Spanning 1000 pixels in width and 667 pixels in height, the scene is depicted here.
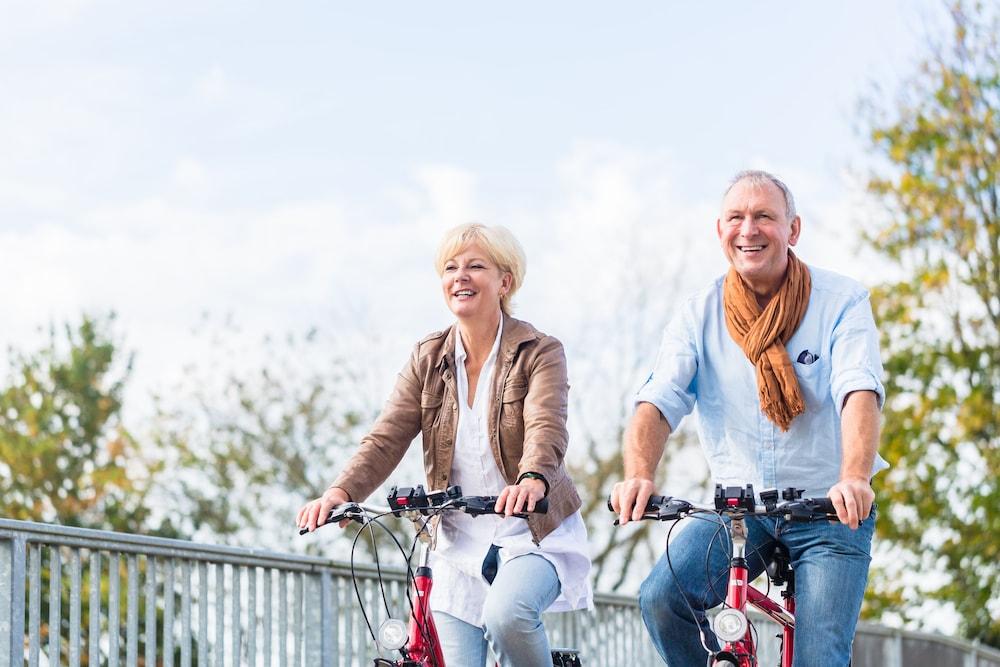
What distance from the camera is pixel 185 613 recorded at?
580cm

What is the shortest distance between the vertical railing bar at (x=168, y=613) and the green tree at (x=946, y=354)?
15.5 m

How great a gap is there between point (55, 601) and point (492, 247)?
193cm

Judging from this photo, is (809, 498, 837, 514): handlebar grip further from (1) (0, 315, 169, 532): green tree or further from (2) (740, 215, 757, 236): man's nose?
(1) (0, 315, 169, 532): green tree

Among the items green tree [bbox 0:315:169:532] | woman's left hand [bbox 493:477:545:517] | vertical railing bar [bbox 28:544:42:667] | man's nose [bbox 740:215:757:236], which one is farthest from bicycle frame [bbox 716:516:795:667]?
green tree [bbox 0:315:169:532]

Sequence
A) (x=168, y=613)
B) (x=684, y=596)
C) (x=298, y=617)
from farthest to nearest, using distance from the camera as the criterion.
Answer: (x=298, y=617), (x=168, y=613), (x=684, y=596)

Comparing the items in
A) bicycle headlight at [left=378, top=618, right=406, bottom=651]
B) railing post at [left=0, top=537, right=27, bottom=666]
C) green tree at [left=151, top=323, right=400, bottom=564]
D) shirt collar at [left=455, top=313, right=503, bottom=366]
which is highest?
green tree at [left=151, top=323, right=400, bottom=564]

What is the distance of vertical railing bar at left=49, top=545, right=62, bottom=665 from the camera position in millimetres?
4812

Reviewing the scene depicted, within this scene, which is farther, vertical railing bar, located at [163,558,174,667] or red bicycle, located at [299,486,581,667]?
vertical railing bar, located at [163,558,174,667]

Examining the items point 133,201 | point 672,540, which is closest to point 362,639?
point 672,540

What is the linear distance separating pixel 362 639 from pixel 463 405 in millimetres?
2474

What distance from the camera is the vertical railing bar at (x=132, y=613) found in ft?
17.7

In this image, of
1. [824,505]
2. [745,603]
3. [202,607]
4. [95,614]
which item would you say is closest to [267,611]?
[202,607]

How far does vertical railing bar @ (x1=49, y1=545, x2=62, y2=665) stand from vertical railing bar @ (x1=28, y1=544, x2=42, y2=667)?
5cm

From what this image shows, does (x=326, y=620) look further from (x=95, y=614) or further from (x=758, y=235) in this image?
(x=758, y=235)
